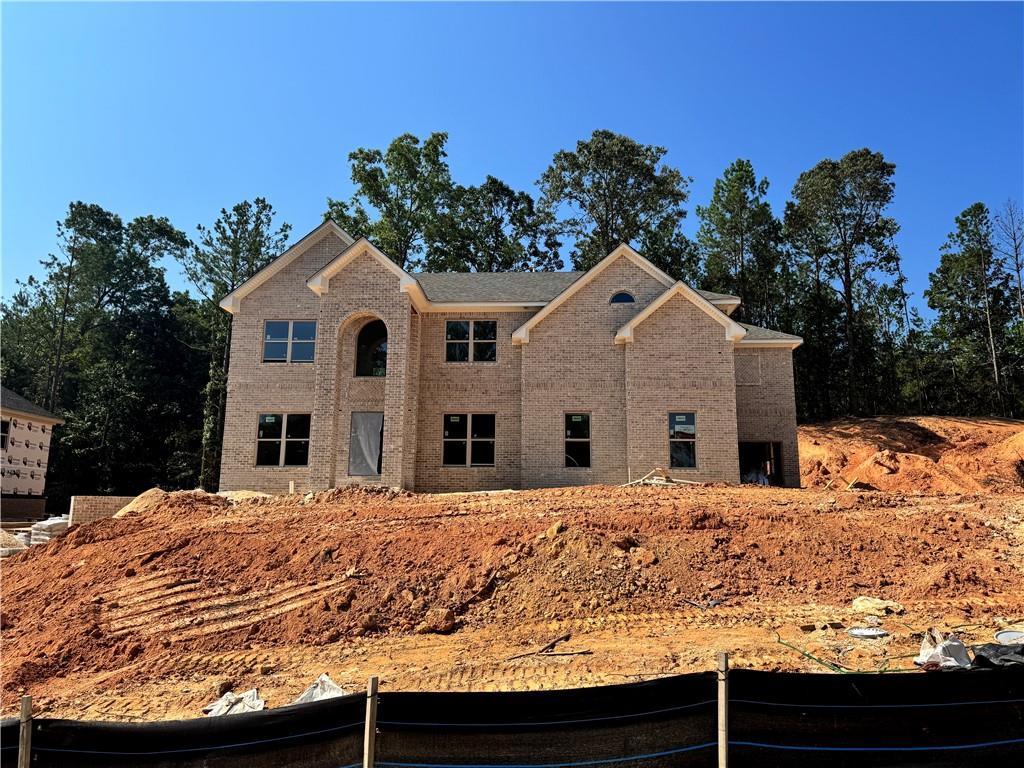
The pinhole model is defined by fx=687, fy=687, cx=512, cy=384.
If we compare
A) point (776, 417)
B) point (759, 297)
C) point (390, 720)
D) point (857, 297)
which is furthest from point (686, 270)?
point (390, 720)

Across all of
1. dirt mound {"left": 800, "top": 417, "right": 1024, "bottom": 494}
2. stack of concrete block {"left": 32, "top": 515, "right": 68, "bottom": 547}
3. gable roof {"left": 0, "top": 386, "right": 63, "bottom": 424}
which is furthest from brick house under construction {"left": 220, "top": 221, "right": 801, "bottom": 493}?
gable roof {"left": 0, "top": 386, "right": 63, "bottom": 424}

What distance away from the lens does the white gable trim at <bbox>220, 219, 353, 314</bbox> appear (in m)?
23.1

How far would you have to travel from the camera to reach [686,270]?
47500 mm

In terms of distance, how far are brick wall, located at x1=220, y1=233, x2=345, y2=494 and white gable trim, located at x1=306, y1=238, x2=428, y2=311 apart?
52.1 inches

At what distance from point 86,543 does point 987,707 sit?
16.5 meters

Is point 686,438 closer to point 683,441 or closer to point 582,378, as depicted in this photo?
point 683,441

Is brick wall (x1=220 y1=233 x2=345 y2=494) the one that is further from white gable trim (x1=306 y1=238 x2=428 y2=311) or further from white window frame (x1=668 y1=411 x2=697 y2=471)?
white window frame (x1=668 y1=411 x2=697 y2=471)

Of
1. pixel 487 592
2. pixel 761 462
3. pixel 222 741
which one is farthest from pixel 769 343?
pixel 222 741

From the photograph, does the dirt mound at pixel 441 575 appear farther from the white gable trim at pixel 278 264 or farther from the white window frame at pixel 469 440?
the white gable trim at pixel 278 264

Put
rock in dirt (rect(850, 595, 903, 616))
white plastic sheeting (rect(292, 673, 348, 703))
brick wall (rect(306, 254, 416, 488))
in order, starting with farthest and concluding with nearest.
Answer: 1. brick wall (rect(306, 254, 416, 488))
2. rock in dirt (rect(850, 595, 903, 616))
3. white plastic sheeting (rect(292, 673, 348, 703))

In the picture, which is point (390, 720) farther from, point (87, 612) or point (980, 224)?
point (980, 224)

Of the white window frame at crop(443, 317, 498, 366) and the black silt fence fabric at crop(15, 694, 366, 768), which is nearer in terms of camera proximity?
the black silt fence fabric at crop(15, 694, 366, 768)

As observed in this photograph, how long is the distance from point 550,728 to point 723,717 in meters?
1.36

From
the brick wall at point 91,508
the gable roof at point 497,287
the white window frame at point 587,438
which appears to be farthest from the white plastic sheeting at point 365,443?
the brick wall at point 91,508
